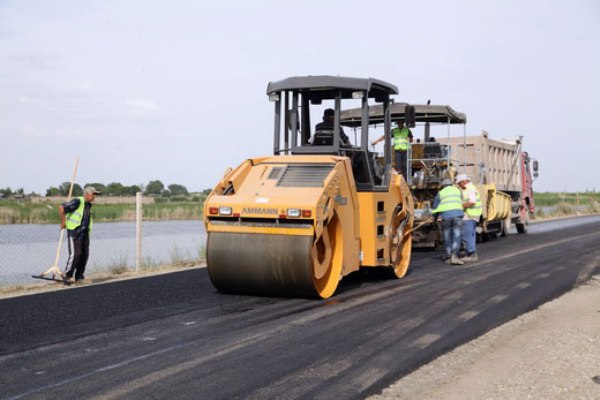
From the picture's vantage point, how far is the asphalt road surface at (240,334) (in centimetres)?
471

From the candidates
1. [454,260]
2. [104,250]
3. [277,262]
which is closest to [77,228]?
[277,262]

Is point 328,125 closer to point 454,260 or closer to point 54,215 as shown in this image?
point 454,260

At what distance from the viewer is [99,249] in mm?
18016

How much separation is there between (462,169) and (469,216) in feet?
12.3

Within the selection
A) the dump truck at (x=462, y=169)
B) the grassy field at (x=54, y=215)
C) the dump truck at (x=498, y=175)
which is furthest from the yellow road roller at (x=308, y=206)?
the grassy field at (x=54, y=215)

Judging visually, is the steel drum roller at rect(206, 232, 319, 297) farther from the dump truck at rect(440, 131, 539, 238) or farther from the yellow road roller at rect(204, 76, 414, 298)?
the dump truck at rect(440, 131, 539, 238)

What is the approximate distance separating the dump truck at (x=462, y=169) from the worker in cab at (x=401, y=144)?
121 mm

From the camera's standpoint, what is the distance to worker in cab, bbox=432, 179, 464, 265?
1243 centimetres

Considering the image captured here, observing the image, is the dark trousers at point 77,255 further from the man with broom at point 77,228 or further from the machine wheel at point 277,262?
the machine wheel at point 277,262

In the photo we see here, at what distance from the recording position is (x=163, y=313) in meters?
7.34

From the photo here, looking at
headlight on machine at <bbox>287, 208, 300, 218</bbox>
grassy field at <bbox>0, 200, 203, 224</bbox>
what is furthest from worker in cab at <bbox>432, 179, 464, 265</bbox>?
grassy field at <bbox>0, 200, 203, 224</bbox>

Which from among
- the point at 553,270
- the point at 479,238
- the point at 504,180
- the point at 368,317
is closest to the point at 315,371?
the point at 368,317

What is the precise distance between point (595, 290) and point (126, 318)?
595 cm

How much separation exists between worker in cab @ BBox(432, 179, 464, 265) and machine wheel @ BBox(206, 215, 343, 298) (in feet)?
15.3
